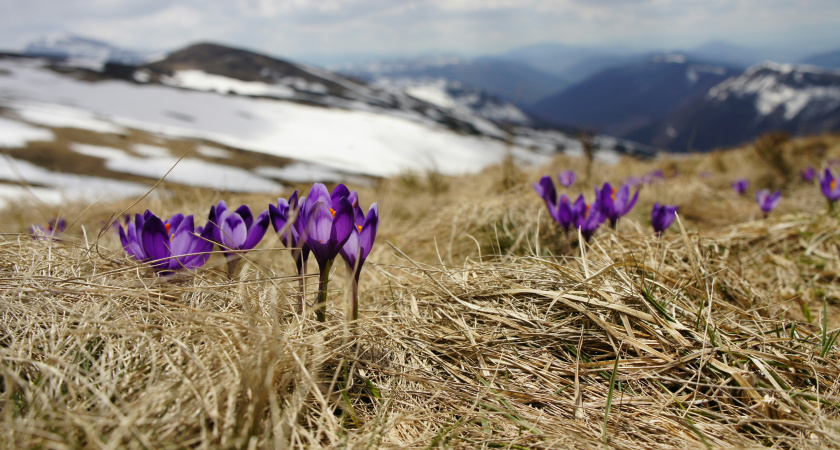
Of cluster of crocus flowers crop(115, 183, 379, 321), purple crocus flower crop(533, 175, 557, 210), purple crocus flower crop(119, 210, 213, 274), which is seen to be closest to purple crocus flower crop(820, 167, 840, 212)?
purple crocus flower crop(533, 175, 557, 210)

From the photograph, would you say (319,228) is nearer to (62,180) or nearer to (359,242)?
(359,242)

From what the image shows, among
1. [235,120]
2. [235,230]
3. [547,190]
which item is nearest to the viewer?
[235,230]

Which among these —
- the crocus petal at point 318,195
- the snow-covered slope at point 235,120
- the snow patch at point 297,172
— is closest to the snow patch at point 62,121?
the snow-covered slope at point 235,120

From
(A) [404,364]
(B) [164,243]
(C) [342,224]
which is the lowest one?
(A) [404,364]

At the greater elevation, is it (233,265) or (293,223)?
(293,223)

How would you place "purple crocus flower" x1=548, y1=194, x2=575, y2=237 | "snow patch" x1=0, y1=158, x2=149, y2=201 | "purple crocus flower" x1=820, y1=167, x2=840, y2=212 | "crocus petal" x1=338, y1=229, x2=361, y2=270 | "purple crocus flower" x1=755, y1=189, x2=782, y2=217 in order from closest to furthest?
"crocus petal" x1=338, y1=229, x2=361, y2=270, "purple crocus flower" x1=548, y1=194, x2=575, y2=237, "purple crocus flower" x1=820, y1=167, x2=840, y2=212, "purple crocus flower" x1=755, y1=189, x2=782, y2=217, "snow patch" x1=0, y1=158, x2=149, y2=201

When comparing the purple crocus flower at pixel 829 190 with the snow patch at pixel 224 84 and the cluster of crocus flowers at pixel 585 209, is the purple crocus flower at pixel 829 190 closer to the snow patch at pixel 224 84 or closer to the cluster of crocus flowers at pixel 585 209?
the cluster of crocus flowers at pixel 585 209

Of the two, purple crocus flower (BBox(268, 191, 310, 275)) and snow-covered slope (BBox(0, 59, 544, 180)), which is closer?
purple crocus flower (BBox(268, 191, 310, 275))

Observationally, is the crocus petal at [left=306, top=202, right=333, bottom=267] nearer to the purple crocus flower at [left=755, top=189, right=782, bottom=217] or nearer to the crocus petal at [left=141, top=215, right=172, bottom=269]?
the crocus petal at [left=141, top=215, right=172, bottom=269]

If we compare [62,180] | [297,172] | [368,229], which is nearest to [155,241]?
[368,229]
